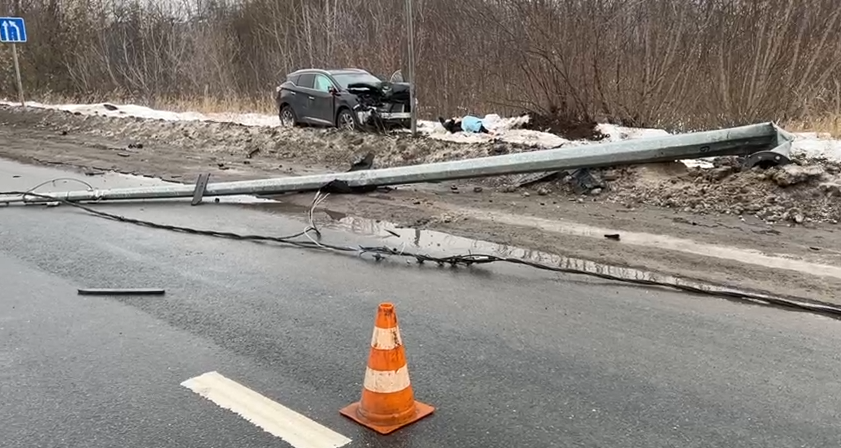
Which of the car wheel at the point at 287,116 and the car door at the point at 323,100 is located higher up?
the car door at the point at 323,100

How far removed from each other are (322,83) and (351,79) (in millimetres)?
751

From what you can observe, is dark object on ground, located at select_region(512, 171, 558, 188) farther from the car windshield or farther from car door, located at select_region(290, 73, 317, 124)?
car door, located at select_region(290, 73, 317, 124)

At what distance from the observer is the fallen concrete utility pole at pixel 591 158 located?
8.22 metres

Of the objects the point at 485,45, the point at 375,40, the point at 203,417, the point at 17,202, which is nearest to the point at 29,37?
the point at 375,40

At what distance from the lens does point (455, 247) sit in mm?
7020

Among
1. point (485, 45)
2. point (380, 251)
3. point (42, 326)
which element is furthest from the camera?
point (485, 45)

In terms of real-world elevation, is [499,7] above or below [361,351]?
above

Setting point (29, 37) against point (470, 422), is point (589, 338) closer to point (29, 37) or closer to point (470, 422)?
point (470, 422)

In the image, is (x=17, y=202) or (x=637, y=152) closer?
(x=637, y=152)

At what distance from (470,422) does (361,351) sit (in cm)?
115

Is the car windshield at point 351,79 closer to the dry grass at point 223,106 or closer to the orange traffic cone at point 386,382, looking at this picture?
the dry grass at point 223,106

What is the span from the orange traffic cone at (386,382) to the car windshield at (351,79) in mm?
13949

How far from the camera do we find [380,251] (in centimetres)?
672

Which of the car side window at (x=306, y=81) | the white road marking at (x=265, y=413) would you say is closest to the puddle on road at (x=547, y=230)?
the white road marking at (x=265, y=413)
